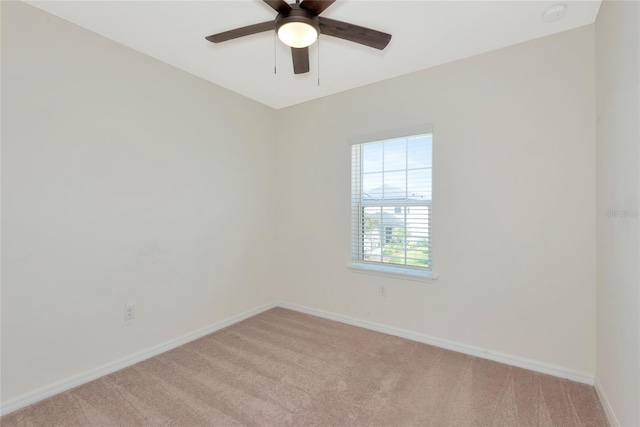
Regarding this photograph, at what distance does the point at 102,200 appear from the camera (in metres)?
2.15

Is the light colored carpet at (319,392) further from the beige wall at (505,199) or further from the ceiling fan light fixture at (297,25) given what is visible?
the ceiling fan light fixture at (297,25)

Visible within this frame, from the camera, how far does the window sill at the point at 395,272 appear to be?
8.70 feet

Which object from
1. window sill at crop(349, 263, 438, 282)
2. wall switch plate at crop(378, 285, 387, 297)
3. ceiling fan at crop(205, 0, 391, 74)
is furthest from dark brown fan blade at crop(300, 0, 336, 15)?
wall switch plate at crop(378, 285, 387, 297)

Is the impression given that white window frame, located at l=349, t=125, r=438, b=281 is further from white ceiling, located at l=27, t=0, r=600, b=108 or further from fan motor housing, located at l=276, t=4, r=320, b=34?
fan motor housing, located at l=276, t=4, r=320, b=34

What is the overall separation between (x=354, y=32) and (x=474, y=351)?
2631 mm

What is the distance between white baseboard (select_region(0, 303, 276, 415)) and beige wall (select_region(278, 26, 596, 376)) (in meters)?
1.58

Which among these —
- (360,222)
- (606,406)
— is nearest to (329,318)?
(360,222)

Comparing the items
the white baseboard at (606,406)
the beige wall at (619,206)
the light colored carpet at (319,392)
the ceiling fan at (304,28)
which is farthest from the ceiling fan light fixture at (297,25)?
the white baseboard at (606,406)

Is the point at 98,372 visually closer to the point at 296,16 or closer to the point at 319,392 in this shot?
the point at 319,392

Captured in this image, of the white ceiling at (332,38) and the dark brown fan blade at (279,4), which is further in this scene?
the white ceiling at (332,38)

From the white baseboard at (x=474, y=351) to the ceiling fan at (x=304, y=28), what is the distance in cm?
248

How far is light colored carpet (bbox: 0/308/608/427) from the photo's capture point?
1.69 meters

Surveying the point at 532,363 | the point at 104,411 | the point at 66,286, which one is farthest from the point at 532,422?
the point at 66,286

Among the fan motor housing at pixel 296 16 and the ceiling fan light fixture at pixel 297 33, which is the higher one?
the fan motor housing at pixel 296 16
